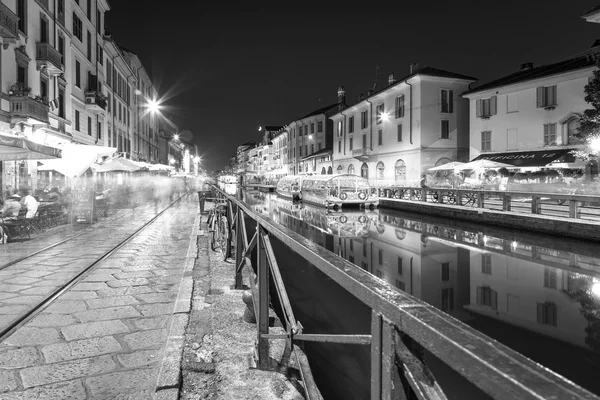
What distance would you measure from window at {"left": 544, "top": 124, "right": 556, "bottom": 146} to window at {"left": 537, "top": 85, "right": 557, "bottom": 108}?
1.33 meters

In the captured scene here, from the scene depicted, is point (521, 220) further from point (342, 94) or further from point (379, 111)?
point (342, 94)

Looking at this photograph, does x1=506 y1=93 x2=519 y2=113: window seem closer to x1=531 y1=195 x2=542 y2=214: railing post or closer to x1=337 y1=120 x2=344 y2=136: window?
x1=531 y1=195 x2=542 y2=214: railing post

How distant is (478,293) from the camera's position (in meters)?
7.77

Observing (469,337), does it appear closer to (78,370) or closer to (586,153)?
(78,370)

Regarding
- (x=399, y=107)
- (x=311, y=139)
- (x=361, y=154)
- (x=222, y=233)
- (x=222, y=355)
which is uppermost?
(x=311, y=139)

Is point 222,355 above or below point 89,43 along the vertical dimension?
below

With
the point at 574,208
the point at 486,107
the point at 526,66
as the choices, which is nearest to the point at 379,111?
the point at 486,107

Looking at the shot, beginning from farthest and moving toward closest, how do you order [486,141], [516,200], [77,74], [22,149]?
[486,141]
[77,74]
[516,200]
[22,149]

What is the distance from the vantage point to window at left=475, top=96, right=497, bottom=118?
29453mm

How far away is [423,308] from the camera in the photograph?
3.89 feet

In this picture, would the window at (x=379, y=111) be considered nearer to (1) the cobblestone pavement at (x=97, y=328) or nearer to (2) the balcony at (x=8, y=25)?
(2) the balcony at (x=8, y=25)

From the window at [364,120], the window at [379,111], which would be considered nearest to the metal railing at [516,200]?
the window at [379,111]

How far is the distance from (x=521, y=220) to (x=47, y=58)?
2130 cm

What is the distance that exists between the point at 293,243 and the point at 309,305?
4.72 m
